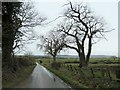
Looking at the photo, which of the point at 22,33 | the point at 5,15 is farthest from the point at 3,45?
the point at 22,33

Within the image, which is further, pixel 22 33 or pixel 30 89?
pixel 22 33

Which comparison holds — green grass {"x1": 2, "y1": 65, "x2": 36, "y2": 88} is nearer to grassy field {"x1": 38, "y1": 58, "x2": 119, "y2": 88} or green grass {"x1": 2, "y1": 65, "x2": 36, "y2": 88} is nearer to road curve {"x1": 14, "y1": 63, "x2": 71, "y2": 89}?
road curve {"x1": 14, "y1": 63, "x2": 71, "y2": 89}

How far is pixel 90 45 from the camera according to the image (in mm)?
48719

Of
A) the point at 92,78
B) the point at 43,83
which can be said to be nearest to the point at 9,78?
the point at 43,83

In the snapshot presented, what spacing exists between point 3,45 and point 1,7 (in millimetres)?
4050

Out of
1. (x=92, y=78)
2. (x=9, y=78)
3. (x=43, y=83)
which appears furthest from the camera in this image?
(x=9, y=78)

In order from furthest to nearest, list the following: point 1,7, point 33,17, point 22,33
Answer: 1. point 33,17
2. point 22,33
3. point 1,7

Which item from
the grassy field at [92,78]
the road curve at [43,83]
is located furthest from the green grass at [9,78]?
the grassy field at [92,78]

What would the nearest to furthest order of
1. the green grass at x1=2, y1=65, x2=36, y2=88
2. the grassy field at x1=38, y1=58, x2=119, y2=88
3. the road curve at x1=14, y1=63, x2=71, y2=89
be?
the grassy field at x1=38, y1=58, x2=119, y2=88 → the road curve at x1=14, y1=63, x2=71, y2=89 → the green grass at x1=2, y1=65, x2=36, y2=88

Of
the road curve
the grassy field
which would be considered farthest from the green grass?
the grassy field

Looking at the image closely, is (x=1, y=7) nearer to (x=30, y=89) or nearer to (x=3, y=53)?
(x=3, y=53)

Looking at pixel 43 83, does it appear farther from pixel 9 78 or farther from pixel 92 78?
pixel 92 78

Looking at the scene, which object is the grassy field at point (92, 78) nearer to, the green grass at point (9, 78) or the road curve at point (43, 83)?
the road curve at point (43, 83)

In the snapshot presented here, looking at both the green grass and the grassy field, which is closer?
the grassy field
